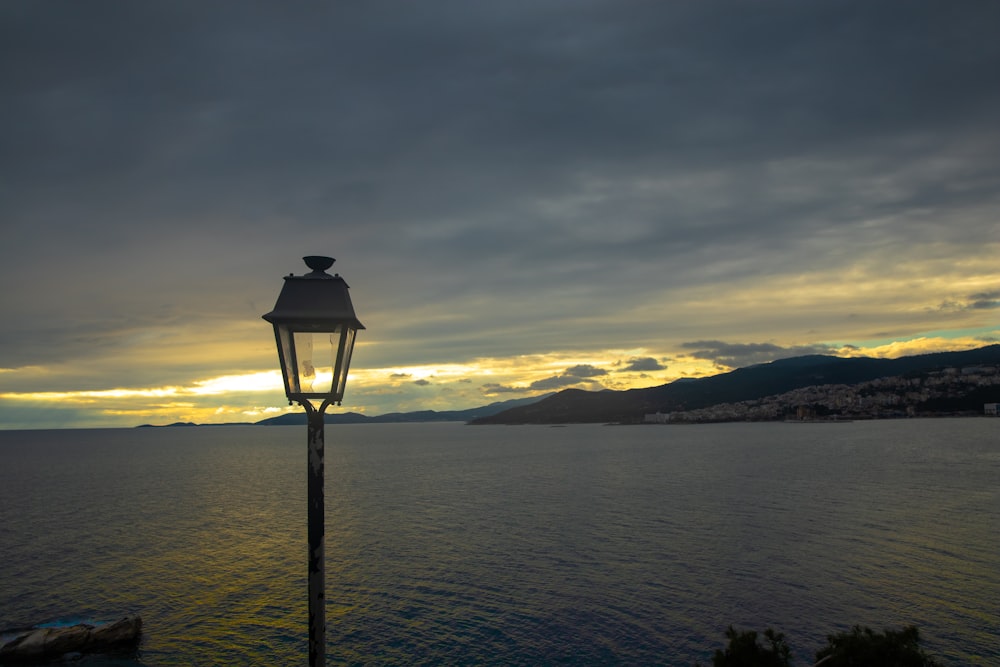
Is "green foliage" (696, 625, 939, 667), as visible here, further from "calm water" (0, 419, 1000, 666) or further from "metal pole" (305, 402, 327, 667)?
"metal pole" (305, 402, 327, 667)

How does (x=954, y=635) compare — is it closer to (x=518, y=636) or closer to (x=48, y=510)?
(x=518, y=636)

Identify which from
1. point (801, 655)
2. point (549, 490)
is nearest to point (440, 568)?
point (801, 655)

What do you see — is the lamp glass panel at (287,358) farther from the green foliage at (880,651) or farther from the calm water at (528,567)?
the calm water at (528,567)

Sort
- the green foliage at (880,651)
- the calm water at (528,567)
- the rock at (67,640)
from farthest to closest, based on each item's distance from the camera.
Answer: the calm water at (528,567), the rock at (67,640), the green foliage at (880,651)

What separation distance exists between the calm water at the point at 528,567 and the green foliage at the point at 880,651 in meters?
14.4

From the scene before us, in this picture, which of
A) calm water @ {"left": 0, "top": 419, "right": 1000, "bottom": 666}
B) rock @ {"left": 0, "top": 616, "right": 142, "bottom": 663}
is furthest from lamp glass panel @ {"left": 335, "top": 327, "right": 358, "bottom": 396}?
rock @ {"left": 0, "top": 616, "right": 142, "bottom": 663}

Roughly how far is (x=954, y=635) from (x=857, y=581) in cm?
1050

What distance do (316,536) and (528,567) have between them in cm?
4748

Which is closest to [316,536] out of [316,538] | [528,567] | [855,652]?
[316,538]

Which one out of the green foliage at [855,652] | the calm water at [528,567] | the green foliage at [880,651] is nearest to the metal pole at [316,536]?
the green foliage at [855,652]

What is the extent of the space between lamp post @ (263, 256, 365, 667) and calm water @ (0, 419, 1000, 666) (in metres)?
29.9

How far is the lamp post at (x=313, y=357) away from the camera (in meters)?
7.65

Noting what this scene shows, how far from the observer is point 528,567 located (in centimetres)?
5197

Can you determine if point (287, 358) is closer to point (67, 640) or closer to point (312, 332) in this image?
point (312, 332)
